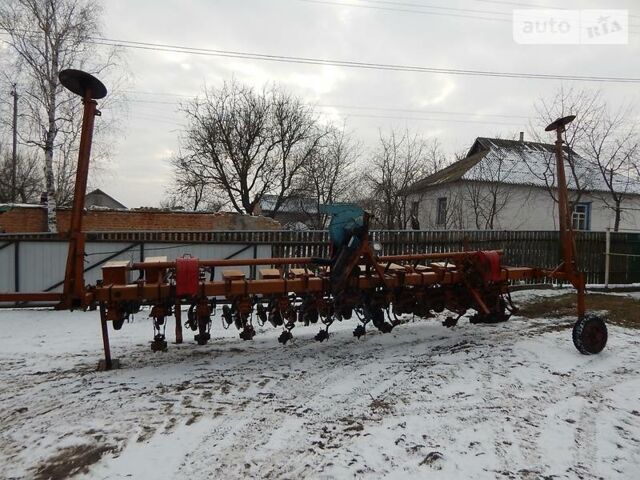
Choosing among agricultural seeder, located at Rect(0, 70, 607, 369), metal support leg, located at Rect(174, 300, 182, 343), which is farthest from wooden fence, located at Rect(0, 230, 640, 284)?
metal support leg, located at Rect(174, 300, 182, 343)

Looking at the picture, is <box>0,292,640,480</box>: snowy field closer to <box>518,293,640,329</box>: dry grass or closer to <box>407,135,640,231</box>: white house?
<box>518,293,640,329</box>: dry grass

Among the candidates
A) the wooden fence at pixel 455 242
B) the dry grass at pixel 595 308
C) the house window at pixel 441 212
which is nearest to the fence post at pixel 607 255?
the wooden fence at pixel 455 242

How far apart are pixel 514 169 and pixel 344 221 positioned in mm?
18953

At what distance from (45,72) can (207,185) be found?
415 inches

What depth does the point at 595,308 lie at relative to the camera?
26.0ft

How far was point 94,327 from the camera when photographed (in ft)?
21.5

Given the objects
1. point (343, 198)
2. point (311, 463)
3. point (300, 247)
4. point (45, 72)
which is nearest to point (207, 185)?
point (343, 198)

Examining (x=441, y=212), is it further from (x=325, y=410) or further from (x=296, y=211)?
(x=325, y=410)

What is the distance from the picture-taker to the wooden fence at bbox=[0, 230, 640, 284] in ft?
29.2

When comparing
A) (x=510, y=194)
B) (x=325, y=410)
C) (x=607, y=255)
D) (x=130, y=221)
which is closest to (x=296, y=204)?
(x=510, y=194)

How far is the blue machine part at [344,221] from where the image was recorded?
4.57m

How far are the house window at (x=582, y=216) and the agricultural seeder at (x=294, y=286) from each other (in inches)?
736

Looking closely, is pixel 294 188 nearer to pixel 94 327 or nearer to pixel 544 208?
pixel 544 208

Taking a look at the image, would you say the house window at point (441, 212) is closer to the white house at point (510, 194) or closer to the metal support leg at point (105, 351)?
the white house at point (510, 194)
